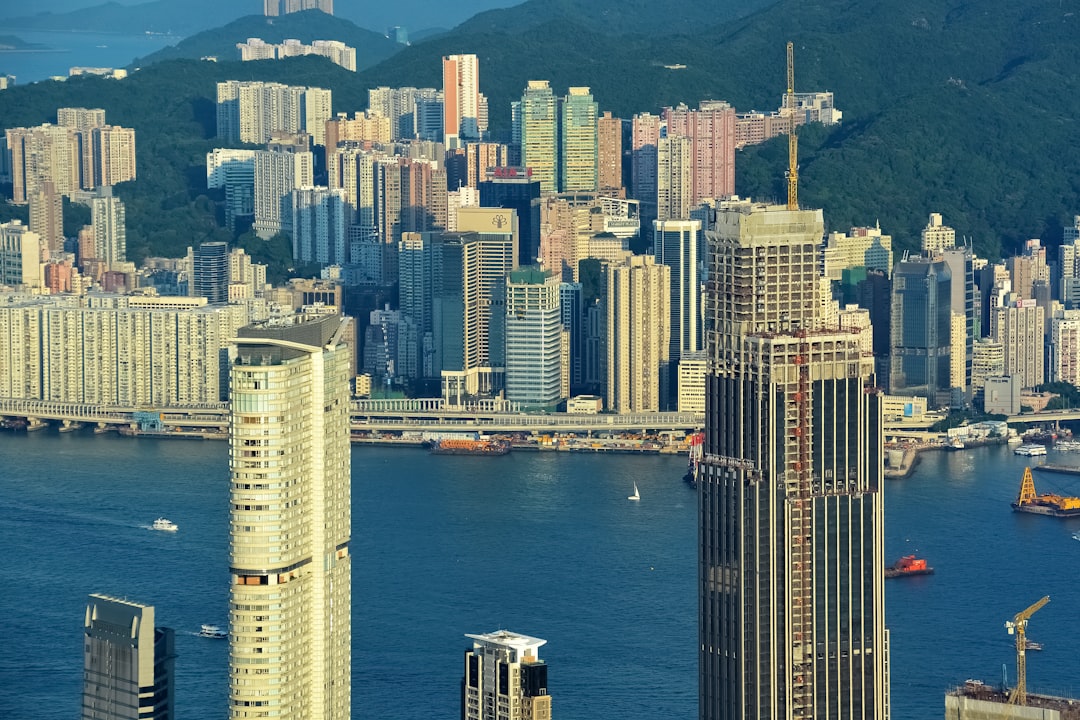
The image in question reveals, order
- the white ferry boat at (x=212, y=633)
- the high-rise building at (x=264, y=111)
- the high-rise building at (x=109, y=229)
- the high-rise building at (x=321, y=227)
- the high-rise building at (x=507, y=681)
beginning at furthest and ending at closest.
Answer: the high-rise building at (x=264, y=111) → the high-rise building at (x=321, y=227) → the high-rise building at (x=109, y=229) → the white ferry boat at (x=212, y=633) → the high-rise building at (x=507, y=681)

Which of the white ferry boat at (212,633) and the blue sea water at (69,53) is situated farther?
the white ferry boat at (212,633)

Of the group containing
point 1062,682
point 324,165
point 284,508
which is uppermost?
point 324,165

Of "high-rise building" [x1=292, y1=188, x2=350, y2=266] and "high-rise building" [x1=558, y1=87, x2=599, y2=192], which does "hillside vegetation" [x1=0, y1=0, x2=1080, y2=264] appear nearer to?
"high-rise building" [x1=292, y1=188, x2=350, y2=266]

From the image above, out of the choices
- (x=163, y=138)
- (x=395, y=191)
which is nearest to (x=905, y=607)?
(x=395, y=191)

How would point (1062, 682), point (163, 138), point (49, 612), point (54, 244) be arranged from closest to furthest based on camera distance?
1. point (1062, 682)
2. point (49, 612)
3. point (54, 244)
4. point (163, 138)

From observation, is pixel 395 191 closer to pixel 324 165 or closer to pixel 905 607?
pixel 324 165

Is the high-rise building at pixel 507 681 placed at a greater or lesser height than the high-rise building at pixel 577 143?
lesser

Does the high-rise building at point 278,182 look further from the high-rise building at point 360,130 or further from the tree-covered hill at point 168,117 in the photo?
the high-rise building at point 360,130

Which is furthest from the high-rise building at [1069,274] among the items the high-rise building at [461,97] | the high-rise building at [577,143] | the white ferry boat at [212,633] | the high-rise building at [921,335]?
the white ferry boat at [212,633]
